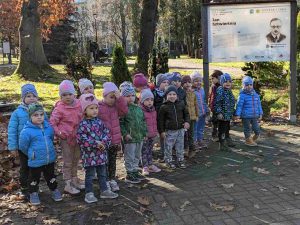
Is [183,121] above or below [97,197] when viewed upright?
above

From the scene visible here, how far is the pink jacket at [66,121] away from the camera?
591 centimetres

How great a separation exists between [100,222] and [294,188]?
264 cm

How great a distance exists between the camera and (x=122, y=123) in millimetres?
6543

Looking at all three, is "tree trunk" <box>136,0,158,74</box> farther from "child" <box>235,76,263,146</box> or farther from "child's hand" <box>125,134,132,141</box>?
"child's hand" <box>125,134,132,141</box>

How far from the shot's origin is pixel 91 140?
562cm

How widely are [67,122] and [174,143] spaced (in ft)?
6.47

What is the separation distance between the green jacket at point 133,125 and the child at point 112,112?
0.24m

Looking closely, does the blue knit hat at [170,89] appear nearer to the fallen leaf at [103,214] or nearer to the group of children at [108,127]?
the group of children at [108,127]

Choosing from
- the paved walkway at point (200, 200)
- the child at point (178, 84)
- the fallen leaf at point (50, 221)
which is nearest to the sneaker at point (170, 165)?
the paved walkway at point (200, 200)

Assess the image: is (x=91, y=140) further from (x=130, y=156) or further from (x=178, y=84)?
(x=178, y=84)

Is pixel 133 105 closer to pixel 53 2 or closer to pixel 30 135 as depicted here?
pixel 30 135

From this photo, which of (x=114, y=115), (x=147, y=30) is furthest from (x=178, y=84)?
(x=147, y=30)

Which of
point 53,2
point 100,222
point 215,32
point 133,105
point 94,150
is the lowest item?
point 100,222

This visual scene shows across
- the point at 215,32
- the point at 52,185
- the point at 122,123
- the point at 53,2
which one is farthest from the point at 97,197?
the point at 53,2
